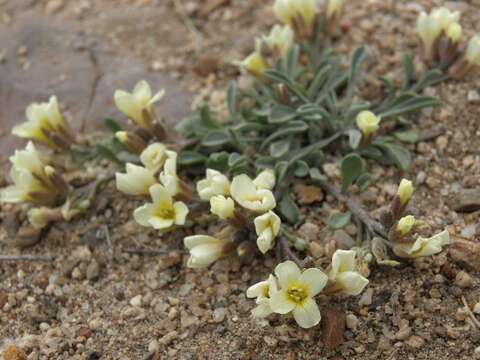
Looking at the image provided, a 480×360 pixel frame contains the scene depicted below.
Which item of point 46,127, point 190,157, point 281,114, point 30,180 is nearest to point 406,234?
point 281,114

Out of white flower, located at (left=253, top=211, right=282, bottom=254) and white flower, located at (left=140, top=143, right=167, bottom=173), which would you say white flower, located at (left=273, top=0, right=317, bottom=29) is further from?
white flower, located at (left=253, top=211, right=282, bottom=254)

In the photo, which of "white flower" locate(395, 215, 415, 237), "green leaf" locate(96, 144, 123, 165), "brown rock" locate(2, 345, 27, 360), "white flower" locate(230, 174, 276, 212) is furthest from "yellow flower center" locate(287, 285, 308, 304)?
"green leaf" locate(96, 144, 123, 165)

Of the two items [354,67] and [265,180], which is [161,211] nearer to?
[265,180]

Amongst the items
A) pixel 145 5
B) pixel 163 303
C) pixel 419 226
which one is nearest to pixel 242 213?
pixel 163 303

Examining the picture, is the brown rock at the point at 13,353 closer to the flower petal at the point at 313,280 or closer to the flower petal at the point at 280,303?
the flower petal at the point at 280,303

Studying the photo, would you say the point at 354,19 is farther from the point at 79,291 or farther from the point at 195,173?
the point at 79,291

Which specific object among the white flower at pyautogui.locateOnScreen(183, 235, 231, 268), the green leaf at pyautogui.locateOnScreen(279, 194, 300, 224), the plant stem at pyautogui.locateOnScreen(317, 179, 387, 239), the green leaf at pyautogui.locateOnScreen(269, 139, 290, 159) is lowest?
the plant stem at pyautogui.locateOnScreen(317, 179, 387, 239)
